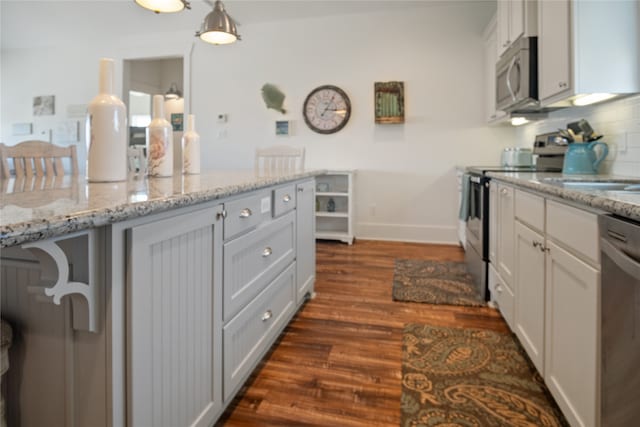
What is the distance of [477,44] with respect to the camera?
4371 mm

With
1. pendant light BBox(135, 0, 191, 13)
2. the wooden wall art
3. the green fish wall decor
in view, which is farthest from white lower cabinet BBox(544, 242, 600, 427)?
the green fish wall decor

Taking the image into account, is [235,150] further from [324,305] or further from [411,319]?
[411,319]

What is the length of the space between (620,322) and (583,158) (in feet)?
5.29

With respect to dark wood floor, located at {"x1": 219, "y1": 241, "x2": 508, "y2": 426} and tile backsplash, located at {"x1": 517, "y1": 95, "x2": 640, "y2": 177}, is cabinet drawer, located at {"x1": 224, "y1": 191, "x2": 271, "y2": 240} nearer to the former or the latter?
dark wood floor, located at {"x1": 219, "y1": 241, "x2": 508, "y2": 426}

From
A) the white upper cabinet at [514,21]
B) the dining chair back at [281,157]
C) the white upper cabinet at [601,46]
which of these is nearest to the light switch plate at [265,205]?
the dining chair back at [281,157]

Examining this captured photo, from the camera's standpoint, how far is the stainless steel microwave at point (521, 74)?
2.63 m

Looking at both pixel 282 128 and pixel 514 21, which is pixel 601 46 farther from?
pixel 282 128

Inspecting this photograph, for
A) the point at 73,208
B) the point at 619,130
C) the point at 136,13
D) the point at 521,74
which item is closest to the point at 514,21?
the point at 521,74

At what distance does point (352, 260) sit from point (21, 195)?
309cm

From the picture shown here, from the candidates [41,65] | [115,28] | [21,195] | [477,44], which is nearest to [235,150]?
[115,28]

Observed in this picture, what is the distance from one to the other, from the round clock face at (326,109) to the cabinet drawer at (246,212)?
10.7ft

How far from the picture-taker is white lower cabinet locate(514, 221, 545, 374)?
1.57 metres

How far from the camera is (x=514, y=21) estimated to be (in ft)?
9.43

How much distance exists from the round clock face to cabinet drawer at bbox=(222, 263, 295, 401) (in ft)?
9.76
